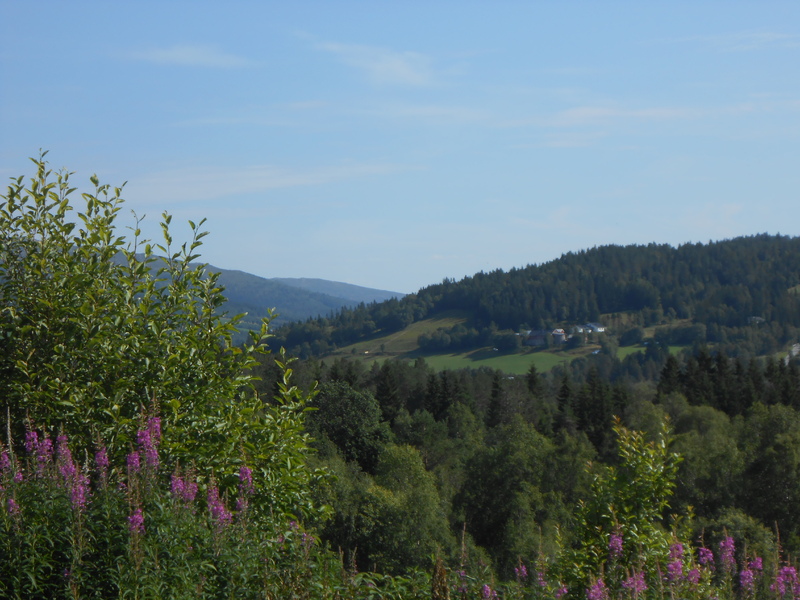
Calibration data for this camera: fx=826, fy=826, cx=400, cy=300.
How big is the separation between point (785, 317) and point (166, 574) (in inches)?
8477

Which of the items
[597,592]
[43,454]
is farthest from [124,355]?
[597,592]

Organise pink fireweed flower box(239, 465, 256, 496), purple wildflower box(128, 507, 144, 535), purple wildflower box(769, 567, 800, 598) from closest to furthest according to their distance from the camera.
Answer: purple wildflower box(128, 507, 144, 535), purple wildflower box(769, 567, 800, 598), pink fireweed flower box(239, 465, 256, 496)

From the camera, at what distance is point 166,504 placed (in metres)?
6.40

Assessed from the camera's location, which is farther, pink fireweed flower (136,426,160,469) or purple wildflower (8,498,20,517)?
pink fireweed flower (136,426,160,469)

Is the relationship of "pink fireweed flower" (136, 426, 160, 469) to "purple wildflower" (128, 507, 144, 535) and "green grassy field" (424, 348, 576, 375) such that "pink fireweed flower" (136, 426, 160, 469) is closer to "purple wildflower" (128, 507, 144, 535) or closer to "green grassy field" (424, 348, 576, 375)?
"purple wildflower" (128, 507, 144, 535)

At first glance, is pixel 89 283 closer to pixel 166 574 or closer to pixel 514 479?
pixel 166 574

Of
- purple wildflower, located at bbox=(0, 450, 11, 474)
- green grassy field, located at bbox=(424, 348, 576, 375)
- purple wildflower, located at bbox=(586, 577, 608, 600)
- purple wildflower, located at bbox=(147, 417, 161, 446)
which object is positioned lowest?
green grassy field, located at bbox=(424, 348, 576, 375)

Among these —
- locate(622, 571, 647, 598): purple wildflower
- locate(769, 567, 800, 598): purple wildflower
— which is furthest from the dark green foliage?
locate(622, 571, 647, 598): purple wildflower

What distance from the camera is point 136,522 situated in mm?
5840

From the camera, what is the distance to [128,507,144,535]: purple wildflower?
5.80 metres

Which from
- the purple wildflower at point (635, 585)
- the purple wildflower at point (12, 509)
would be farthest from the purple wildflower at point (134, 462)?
the purple wildflower at point (635, 585)

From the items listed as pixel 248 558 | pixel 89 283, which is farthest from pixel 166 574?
pixel 89 283

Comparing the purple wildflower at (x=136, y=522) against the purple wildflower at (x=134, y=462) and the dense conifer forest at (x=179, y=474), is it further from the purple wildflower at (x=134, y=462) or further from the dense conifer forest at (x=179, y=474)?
the purple wildflower at (x=134, y=462)

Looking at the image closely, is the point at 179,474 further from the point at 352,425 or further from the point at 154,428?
the point at 352,425
